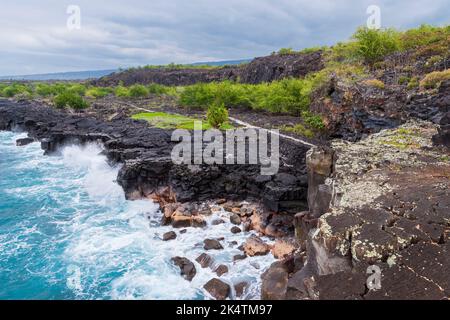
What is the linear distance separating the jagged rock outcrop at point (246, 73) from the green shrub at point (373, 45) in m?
32.6

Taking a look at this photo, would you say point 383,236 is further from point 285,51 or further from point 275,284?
point 285,51

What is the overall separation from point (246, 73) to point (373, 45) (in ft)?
199

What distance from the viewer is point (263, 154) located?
83.2 ft

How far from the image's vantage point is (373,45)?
32.4 m

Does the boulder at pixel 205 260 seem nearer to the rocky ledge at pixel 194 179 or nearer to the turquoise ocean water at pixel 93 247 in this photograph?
the turquoise ocean water at pixel 93 247

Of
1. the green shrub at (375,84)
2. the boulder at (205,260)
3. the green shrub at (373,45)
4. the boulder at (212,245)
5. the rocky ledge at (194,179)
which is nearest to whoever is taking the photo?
the boulder at (205,260)

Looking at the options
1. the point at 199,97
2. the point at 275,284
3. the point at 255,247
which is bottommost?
the point at 255,247

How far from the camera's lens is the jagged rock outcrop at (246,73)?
2884 inches

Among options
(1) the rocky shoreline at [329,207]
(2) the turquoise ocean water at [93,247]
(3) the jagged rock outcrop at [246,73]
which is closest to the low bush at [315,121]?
(1) the rocky shoreline at [329,207]

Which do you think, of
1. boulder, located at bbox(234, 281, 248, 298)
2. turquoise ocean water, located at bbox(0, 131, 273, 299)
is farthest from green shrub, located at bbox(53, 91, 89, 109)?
boulder, located at bbox(234, 281, 248, 298)

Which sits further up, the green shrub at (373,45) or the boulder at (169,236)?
the green shrub at (373,45)

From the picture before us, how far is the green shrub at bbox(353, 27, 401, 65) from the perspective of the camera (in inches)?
1281

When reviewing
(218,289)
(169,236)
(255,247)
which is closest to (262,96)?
(169,236)
